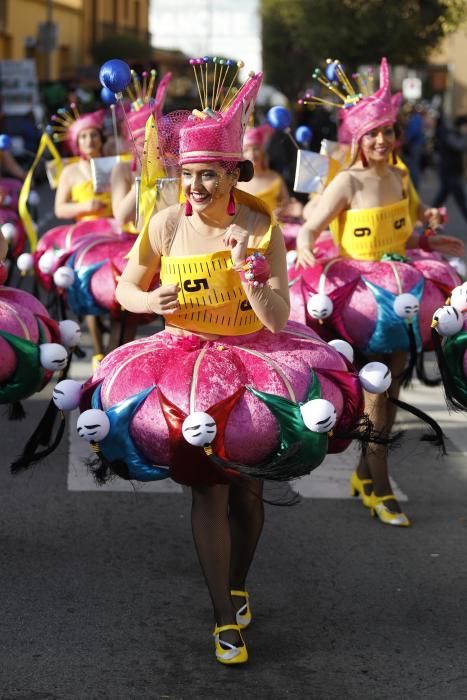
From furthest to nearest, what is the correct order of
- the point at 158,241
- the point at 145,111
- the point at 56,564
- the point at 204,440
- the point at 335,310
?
the point at 145,111, the point at 335,310, the point at 56,564, the point at 158,241, the point at 204,440

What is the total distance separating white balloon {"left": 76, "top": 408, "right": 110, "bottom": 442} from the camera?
4211 mm

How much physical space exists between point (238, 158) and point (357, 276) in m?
1.78

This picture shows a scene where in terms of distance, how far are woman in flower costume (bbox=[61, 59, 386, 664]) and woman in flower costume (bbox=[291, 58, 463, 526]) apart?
1.34 meters

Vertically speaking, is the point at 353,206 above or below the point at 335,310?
above

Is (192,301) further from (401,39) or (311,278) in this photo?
(401,39)

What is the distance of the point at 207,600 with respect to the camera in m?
5.05

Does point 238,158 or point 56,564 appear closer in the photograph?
point 238,158

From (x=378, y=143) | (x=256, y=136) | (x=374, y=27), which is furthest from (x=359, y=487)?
(x=374, y=27)

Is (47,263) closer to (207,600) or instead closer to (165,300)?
(207,600)

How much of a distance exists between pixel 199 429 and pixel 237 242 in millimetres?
667

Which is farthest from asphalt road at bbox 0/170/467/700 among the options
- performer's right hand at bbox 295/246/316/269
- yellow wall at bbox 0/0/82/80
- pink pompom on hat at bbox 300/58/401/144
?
yellow wall at bbox 0/0/82/80

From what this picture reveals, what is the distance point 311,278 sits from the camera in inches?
245

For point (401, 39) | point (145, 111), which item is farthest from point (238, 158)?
point (401, 39)

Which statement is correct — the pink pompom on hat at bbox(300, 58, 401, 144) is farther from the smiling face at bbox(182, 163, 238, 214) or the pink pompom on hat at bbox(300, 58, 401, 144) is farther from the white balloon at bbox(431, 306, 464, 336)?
the smiling face at bbox(182, 163, 238, 214)
